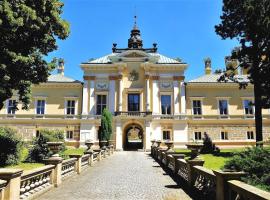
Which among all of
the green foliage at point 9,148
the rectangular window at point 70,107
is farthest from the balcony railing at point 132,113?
the green foliage at point 9,148

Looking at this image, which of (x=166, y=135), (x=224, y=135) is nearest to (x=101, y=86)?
(x=166, y=135)

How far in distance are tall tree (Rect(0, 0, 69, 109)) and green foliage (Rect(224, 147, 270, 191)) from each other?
12.7 meters

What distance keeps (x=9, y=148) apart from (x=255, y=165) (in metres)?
14.2

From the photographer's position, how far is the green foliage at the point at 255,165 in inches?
295

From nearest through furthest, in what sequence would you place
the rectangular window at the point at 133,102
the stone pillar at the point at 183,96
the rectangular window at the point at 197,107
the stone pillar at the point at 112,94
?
the stone pillar at the point at 183,96
the stone pillar at the point at 112,94
the rectangular window at the point at 133,102
the rectangular window at the point at 197,107

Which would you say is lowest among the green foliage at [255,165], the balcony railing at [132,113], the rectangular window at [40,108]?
the green foliage at [255,165]

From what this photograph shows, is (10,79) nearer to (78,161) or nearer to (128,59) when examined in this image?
(78,161)

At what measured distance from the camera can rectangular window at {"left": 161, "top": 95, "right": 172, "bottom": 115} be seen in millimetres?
40791

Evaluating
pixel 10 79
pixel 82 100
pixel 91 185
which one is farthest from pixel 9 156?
pixel 82 100

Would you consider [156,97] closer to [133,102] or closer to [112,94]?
[133,102]

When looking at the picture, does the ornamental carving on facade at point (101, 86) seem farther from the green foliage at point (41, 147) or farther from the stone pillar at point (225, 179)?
the stone pillar at point (225, 179)

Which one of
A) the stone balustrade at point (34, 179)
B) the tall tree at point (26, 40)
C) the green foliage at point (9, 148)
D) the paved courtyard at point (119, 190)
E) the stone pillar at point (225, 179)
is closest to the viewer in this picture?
the stone pillar at point (225, 179)

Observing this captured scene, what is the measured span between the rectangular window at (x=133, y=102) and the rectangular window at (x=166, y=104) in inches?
138

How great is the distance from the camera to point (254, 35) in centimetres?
2377
